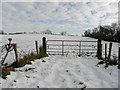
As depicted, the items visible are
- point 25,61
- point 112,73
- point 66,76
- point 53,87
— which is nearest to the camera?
point 53,87

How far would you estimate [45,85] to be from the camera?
187 inches

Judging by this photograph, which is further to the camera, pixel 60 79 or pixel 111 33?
pixel 111 33

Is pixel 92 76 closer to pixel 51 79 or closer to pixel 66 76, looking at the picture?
pixel 66 76

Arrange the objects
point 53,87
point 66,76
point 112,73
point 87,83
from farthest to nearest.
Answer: point 112,73 < point 66,76 < point 87,83 < point 53,87

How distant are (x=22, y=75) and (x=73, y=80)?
2213mm

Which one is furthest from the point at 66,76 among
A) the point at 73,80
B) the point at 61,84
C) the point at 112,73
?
the point at 112,73

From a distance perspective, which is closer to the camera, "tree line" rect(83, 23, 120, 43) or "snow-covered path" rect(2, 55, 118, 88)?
"snow-covered path" rect(2, 55, 118, 88)

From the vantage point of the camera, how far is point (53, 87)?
4586 mm

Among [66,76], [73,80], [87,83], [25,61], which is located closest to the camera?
[87,83]

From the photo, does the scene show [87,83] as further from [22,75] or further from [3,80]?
[3,80]

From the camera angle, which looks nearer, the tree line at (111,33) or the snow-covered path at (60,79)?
the snow-covered path at (60,79)

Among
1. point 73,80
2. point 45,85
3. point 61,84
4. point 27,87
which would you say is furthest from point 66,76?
point 27,87

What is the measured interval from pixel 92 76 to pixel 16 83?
3126 mm

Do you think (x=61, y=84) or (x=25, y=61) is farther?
(x=25, y=61)
